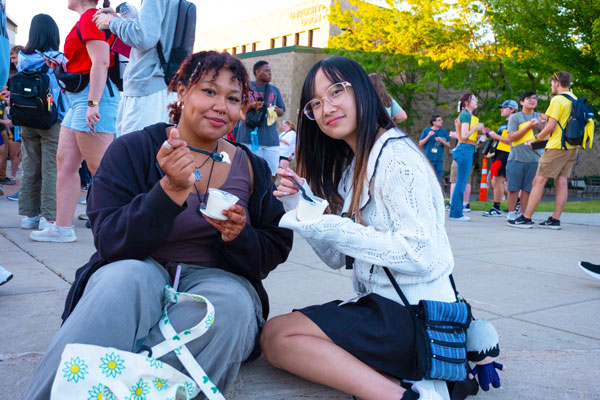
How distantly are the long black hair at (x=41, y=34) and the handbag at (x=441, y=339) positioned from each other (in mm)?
4931

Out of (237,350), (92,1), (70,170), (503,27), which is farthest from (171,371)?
(503,27)

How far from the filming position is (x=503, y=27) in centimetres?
1709

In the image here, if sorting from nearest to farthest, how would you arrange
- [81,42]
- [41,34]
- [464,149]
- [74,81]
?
[81,42] < [74,81] < [41,34] < [464,149]

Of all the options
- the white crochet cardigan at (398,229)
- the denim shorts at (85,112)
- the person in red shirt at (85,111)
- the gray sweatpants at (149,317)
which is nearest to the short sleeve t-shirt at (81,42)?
the person in red shirt at (85,111)

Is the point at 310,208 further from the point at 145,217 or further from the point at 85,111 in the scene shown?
the point at 85,111

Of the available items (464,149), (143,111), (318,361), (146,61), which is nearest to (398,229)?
(318,361)

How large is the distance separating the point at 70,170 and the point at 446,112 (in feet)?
82.2

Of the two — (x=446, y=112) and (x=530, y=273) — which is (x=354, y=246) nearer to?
(x=530, y=273)

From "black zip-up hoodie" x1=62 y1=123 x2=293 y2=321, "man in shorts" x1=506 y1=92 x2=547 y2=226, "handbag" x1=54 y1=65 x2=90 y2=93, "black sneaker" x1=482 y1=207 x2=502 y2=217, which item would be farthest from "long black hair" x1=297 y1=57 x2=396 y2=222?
"black sneaker" x1=482 y1=207 x2=502 y2=217

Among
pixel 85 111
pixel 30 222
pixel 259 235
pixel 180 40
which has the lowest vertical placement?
pixel 30 222

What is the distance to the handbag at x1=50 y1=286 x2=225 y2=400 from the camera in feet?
5.41

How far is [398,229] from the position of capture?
2102 mm

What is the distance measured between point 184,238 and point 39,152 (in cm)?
410

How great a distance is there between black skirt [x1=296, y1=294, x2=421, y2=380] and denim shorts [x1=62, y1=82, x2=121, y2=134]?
10.7 feet
